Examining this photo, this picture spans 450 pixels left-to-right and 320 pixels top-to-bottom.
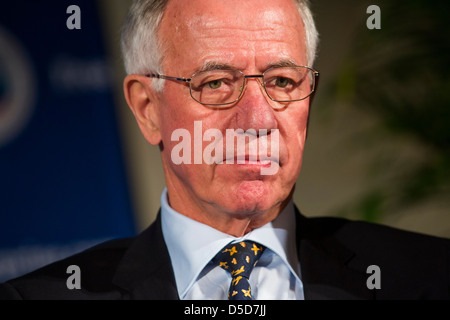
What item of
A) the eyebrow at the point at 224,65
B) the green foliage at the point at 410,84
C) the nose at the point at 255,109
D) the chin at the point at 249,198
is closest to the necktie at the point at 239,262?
Answer: the chin at the point at 249,198

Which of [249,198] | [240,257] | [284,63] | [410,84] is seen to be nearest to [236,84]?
[284,63]

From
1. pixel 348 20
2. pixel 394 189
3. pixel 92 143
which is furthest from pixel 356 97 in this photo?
pixel 92 143

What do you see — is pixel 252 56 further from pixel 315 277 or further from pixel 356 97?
pixel 356 97

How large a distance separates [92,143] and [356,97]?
114 centimetres

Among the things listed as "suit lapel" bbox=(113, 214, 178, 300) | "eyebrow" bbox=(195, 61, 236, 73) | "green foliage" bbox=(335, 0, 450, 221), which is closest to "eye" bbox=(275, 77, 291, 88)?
"eyebrow" bbox=(195, 61, 236, 73)

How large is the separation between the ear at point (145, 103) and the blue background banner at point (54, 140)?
3.92ft

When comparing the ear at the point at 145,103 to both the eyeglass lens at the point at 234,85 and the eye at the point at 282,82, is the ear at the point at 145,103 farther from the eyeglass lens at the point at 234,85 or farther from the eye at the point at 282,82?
the eye at the point at 282,82

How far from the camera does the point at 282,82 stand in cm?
125

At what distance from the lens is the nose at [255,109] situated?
46.5 inches

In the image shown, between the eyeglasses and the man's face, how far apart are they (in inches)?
0.5

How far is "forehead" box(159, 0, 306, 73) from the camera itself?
1.19 meters

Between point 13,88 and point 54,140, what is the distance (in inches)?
10.8

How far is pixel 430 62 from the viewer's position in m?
2.24

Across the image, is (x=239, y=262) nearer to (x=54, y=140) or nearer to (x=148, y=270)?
(x=148, y=270)
